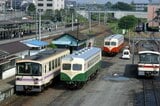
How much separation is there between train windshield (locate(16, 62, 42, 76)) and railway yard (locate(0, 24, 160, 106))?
4.53 ft

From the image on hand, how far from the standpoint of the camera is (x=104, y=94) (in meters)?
24.9

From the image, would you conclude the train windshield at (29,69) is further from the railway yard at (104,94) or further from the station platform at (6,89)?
the railway yard at (104,94)

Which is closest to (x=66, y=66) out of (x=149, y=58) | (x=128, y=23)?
(x=149, y=58)

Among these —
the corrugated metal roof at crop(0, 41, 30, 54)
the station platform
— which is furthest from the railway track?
the corrugated metal roof at crop(0, 41, 30, 54)

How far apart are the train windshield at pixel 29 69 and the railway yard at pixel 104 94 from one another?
138 centimetres

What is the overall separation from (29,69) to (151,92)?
7812 millimetres

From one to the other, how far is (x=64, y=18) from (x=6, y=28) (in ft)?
184

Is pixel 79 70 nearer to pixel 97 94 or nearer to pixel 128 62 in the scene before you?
pixel 97 94

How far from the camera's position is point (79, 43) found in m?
42.0

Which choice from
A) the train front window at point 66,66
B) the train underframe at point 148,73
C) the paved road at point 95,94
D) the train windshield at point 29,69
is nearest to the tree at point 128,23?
the paved road at point 95,94

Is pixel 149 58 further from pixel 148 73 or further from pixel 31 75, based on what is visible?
pixel 31 75

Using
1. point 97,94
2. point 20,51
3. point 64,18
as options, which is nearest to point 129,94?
point 97,94

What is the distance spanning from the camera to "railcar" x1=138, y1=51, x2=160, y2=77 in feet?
99.7

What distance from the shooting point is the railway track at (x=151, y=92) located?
2271 centimetres
